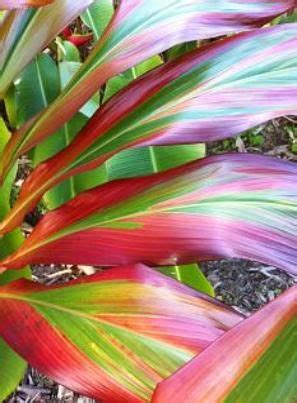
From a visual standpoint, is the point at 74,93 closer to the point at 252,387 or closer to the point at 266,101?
the point at 266,101

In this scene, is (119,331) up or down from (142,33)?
down

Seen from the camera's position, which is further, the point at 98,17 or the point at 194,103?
the point at 98,17

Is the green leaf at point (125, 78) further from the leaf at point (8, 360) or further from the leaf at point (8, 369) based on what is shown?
the leaf at point (8, 369)

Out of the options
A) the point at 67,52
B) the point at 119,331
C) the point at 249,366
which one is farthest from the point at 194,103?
the point at 67,52

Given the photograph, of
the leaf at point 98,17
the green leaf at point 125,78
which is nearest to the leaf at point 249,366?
the green leaf at point 125,78

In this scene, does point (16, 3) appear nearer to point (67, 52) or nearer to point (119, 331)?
point (119, 331)

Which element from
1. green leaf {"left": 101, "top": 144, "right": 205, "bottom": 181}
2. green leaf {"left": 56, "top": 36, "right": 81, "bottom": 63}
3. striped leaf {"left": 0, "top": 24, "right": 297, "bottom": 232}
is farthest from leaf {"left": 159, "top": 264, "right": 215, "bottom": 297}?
green leaf {"left": 56, "top": 36, "right": 81, "bottom": 63}

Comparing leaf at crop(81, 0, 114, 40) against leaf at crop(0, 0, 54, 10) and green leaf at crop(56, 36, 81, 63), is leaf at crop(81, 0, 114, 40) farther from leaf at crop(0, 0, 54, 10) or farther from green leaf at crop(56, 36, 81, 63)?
leaf at crop(0, 0, 54, 10)
